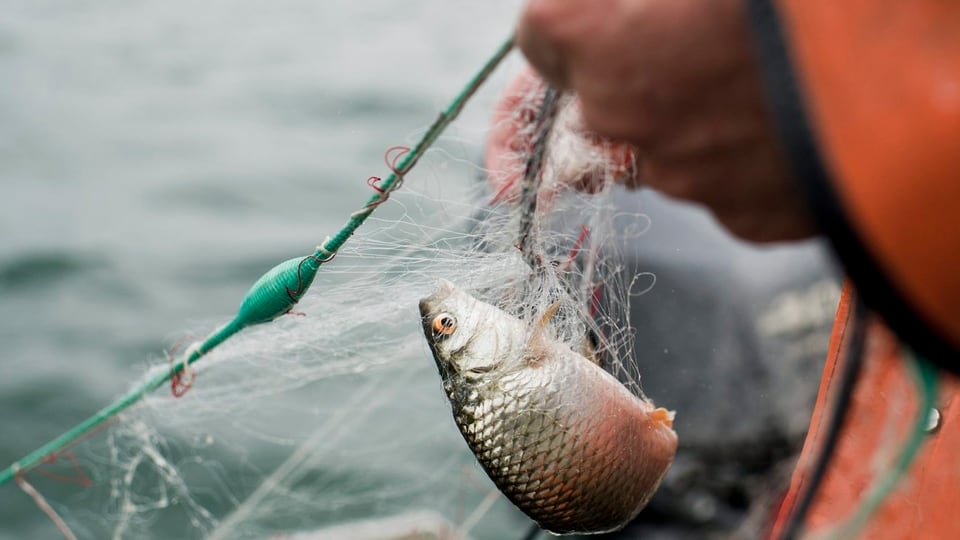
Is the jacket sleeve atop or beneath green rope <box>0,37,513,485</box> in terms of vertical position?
beneath

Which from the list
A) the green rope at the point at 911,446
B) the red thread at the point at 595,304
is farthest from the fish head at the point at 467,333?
the green rope at the point at 911,446

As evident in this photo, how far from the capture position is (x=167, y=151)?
723 cm

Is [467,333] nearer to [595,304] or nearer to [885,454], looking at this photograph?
[595,304]

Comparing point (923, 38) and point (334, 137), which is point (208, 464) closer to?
point (923, 38)

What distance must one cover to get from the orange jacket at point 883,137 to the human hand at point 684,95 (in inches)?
2.5

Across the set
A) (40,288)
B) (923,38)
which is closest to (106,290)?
(40,288)

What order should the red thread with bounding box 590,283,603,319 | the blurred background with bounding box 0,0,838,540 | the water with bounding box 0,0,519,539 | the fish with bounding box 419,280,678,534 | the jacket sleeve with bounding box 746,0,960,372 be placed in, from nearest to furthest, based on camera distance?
the jacket sleeve with bounding box 746,0,960,372
the fish with bounding box 419,280,678,534
the red thread with bounding box 590,283,603,319
the blurred background with bounding box 0,0,838,540
the water with bounding box 0,0,519,539

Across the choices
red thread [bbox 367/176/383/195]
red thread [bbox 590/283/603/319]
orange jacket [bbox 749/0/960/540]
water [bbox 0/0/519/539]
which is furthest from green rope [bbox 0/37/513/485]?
water [bbox 0/0/519/539]

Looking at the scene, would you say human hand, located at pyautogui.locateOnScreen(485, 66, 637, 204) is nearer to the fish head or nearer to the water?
the fish head

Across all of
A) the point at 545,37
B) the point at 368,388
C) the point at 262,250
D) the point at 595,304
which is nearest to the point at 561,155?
the point at 595,304

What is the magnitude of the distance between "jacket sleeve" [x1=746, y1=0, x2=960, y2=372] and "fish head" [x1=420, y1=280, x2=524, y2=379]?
2.84 feet

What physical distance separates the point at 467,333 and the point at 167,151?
20.2 ft

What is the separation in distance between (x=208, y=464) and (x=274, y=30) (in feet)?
20.9

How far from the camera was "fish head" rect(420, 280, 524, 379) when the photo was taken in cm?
159
